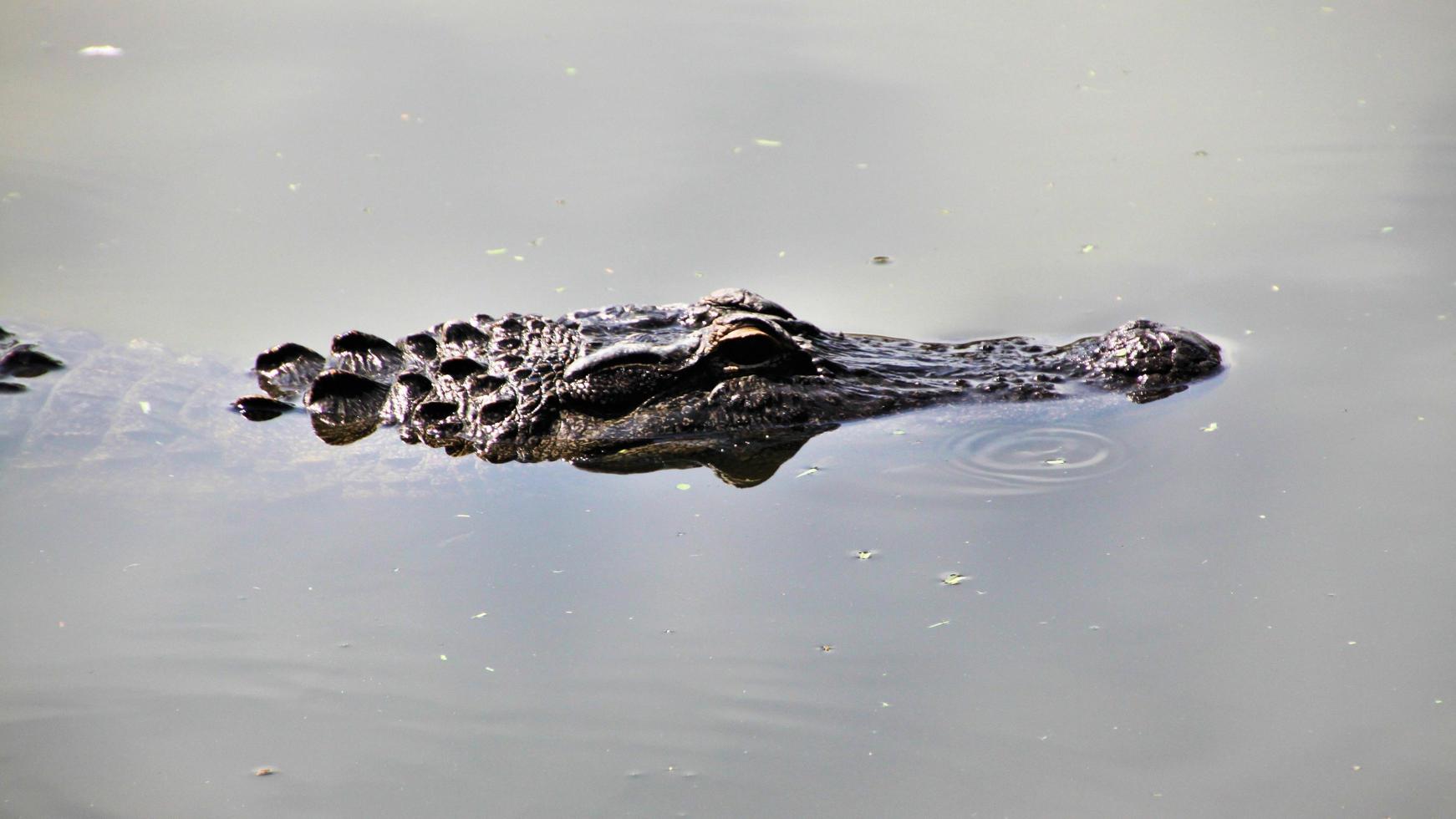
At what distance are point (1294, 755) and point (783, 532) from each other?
2.05 meters

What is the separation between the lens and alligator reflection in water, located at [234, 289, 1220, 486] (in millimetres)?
5750

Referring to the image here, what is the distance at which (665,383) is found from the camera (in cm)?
578

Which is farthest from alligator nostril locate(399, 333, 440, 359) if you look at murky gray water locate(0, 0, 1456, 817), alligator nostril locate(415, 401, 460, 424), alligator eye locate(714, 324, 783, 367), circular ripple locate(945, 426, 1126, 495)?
circular ripple locate(945, 426, 1126, 495)

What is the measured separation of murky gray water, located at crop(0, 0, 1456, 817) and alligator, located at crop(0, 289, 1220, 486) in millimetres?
169

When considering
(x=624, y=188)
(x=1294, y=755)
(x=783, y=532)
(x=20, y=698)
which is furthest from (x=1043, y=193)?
(x=20, y=698)

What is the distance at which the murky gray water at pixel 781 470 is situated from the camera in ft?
13.3

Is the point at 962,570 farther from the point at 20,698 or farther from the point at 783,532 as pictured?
the point at 20,698

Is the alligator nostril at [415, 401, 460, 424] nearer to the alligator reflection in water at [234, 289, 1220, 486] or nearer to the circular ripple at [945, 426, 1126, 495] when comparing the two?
the alligator reflection in water at [234, 289, 1220, 486]

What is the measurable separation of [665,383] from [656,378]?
5 cm

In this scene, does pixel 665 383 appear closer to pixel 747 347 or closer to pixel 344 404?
pixel 747 347

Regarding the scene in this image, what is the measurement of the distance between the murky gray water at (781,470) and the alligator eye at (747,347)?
50 cm

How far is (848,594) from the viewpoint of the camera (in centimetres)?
474

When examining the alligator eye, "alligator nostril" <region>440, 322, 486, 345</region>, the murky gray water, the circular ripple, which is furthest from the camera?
"alligator nostril" <region>440, 322, 486, 345</region>

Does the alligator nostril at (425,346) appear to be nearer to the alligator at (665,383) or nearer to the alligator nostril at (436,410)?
the alligator at (665,383)
